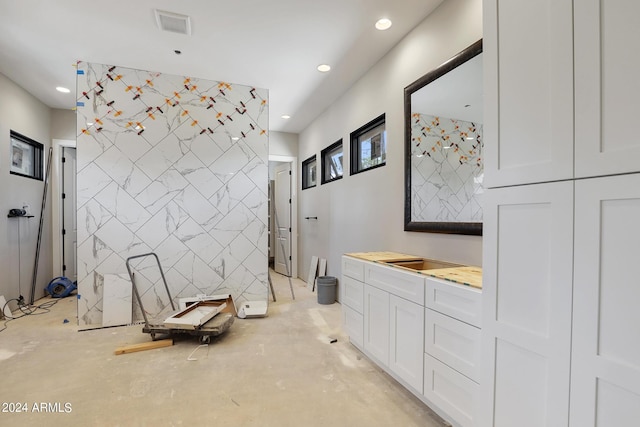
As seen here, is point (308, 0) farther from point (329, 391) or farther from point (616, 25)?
point (329, 391)

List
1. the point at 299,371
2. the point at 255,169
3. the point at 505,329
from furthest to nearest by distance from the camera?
the point at 255,169, the point at 299,371, the point at 505,329

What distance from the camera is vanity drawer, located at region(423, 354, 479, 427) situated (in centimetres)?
156

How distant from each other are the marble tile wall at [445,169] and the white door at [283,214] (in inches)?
151

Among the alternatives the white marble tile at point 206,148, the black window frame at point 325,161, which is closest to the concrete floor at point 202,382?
the white marble tile at point 206,148

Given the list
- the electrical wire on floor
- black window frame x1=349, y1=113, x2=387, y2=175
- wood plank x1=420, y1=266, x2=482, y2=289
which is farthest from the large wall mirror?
the electrical wire on floor

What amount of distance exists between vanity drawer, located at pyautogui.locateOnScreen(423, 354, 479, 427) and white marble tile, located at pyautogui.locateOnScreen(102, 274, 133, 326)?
11.0 feet

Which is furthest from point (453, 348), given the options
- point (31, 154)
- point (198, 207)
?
point (31, 154)

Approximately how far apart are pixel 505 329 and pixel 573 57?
1057 millimetres

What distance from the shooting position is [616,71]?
0.94m

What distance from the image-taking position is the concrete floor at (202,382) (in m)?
1.89

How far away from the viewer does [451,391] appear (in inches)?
66.3

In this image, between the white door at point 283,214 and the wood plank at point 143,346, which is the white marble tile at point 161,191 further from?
the white door at point 283,214

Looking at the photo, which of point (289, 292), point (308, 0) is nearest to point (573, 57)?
point (308, 0)

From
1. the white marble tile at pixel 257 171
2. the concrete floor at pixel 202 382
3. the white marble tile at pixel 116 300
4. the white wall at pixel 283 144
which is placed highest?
the white wall at pixel 283 144
